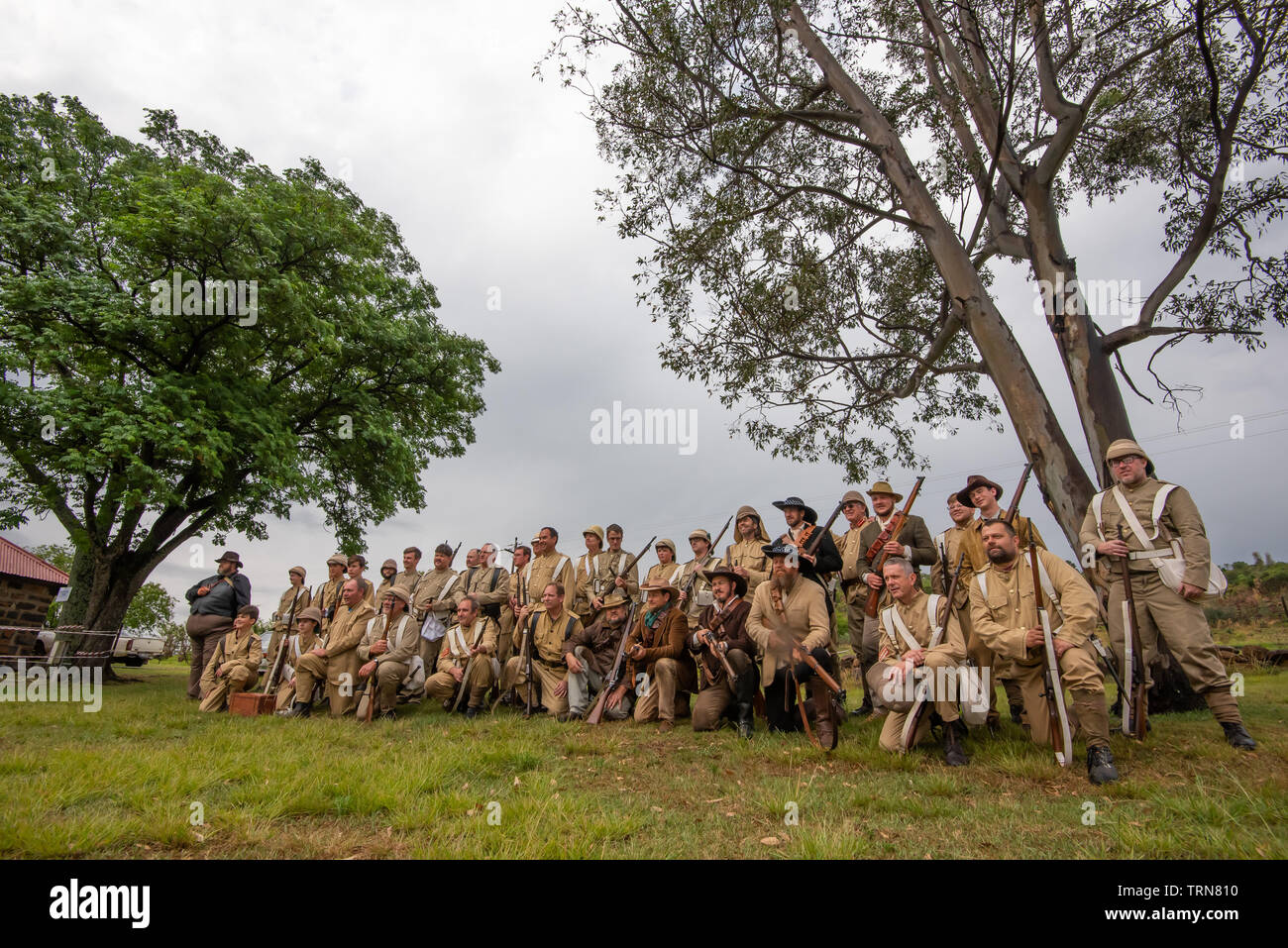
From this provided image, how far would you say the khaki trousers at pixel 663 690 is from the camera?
7.96 metres

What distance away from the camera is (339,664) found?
951cm

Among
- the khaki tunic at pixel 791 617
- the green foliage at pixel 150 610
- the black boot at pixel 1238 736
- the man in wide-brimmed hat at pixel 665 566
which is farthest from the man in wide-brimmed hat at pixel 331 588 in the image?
the green foliage at pixel 150 610

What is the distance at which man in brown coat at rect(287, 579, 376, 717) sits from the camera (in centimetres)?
938

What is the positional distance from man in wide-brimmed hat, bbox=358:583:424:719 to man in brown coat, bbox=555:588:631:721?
2.38m

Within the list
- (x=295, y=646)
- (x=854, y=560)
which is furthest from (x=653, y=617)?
(x=295, y=646)

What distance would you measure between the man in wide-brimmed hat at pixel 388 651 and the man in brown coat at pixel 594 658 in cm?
238

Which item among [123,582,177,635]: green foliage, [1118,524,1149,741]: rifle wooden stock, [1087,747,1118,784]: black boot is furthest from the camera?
[123,582,177,635]: green foliage

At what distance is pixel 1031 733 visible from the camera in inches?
233

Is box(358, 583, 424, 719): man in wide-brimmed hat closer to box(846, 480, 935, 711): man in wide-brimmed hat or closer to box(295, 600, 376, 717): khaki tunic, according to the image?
box(295, 600, 376, 717): khaki tunic

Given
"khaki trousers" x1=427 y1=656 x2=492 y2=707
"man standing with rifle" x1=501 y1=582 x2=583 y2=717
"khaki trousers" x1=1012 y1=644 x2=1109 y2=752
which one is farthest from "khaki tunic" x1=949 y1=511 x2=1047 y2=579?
"khaki trousers" x1=427 y1=656 x2=492 y2=707

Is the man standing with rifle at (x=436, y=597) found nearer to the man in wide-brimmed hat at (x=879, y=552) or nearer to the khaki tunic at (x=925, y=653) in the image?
the man in wide-brimmed hat at (x=879, y=552)

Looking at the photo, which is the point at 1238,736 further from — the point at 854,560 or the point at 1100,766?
the point at 854,560
